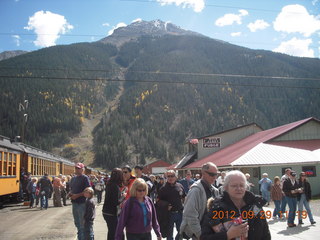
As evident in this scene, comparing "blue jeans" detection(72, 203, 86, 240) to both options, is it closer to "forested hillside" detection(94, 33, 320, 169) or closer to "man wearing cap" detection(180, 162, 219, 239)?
"man wearing cap" detection(180, 162, 219, 239)

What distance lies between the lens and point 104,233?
1029 cm

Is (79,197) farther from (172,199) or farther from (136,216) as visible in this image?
(136,216)

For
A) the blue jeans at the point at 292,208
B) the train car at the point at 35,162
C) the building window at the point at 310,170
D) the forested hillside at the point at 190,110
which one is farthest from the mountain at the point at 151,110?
the blue jeans at the point at 292,208

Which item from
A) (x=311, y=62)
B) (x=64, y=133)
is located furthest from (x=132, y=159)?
(x=311, y=62)

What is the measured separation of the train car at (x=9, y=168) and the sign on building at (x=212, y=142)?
26.6 metres

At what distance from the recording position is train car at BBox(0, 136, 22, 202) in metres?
16.0

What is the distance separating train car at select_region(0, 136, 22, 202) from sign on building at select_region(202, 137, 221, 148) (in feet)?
87.1

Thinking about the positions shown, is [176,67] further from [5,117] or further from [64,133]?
[5,117]

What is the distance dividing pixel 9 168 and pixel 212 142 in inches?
1136

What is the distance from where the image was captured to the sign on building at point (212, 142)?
42281 mm

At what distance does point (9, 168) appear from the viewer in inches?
687

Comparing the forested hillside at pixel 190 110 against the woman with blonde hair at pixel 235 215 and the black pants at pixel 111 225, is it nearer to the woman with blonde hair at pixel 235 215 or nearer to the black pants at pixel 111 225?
the black pants at pixel 111 225

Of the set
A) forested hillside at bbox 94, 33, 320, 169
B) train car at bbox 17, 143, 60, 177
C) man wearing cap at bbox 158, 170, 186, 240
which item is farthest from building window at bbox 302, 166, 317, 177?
forested hillside at bbox 94, 33, 320, 169

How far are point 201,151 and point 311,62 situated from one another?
177m
